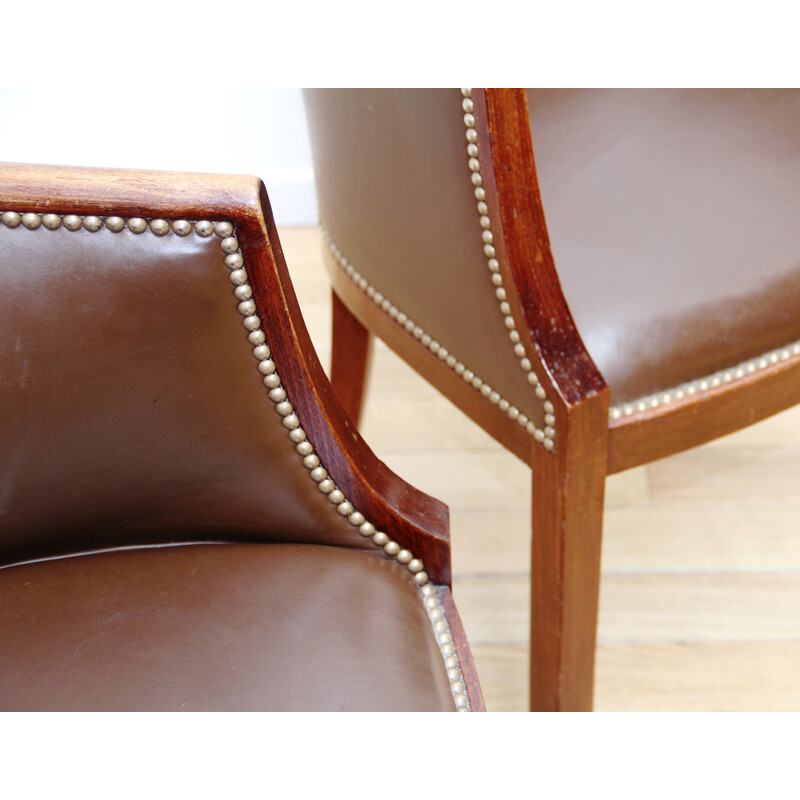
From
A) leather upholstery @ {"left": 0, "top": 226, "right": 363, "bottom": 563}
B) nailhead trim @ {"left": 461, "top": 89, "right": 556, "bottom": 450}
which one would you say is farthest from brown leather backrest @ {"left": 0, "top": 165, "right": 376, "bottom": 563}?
A: nailhead trim @ {"left": 461, "top": 89, "right": 556, "bottom": 450}

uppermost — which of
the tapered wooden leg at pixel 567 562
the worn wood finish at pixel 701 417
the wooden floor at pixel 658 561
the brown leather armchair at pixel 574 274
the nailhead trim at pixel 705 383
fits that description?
the brown leather armchair at pixel 574 274

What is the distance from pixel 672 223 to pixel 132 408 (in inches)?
16.8

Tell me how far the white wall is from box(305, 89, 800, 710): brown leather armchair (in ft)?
1.38

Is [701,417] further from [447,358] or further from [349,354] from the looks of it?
[349,354]

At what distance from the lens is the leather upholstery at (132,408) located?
42 centimetres

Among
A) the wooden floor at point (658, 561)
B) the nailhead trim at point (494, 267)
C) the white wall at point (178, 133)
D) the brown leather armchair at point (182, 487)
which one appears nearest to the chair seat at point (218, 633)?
the brown leather armchair at point (182, 487)

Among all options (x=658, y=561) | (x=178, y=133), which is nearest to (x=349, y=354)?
(x=658, y=561)

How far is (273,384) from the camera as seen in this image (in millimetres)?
458

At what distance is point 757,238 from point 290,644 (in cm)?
45

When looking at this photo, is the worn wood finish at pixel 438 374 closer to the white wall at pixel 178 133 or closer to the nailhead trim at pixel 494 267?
the nailhead trim at pixel 494 267

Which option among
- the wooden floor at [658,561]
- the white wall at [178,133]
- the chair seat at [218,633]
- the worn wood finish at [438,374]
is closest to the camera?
the chair seat at [218,633]
